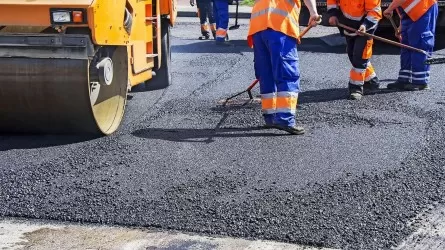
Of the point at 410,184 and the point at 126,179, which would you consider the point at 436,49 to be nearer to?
the point at 410,184

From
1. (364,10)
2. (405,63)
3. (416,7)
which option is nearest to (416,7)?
(416,7)

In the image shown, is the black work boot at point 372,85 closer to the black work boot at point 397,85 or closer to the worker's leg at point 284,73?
the black work boot at point 397,85

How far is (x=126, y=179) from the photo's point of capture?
472 cm

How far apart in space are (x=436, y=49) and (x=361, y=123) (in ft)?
16.3

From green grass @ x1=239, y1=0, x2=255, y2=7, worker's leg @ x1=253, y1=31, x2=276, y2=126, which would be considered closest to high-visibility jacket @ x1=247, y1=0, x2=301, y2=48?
worker's leg @ x1=253, y1=31, x2=276, y2=126

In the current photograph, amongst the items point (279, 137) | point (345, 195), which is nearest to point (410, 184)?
point (345, 195)

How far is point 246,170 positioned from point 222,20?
21.4 feet

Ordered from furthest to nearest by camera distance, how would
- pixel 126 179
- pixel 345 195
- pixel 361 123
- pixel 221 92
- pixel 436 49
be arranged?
1. pixel 436 49
2. pixel 221 92
3. pixel 361 123
4. pixel 126 179
5. pixel 345 195

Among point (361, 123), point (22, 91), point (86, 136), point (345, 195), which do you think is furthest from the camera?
point (361, 123)

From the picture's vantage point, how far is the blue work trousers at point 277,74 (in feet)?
19.0

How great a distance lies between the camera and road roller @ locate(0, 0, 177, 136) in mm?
4871

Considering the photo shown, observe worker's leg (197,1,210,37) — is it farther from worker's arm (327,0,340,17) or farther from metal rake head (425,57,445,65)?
metal rake head (425,57,445,65)

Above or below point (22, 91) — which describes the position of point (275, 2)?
above

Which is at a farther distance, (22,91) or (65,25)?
(22,91)
